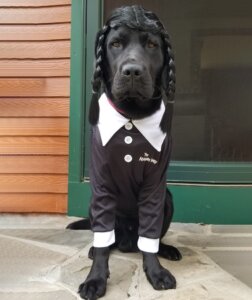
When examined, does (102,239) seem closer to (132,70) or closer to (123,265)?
(123,265)

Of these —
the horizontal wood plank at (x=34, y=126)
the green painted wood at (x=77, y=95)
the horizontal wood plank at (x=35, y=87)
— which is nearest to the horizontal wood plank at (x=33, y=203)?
the green painted wood at (x=77, y=95)

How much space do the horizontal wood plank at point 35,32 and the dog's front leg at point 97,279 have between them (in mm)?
1815

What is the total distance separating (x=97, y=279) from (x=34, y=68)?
6.11ft

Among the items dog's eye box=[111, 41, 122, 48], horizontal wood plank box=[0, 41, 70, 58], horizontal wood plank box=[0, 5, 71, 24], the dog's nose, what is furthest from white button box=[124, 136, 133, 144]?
horizontal wood plank box=[0, 5, 71, 24]

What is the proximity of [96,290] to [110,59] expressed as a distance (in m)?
1.00

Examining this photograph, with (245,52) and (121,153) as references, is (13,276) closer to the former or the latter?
(121,153)

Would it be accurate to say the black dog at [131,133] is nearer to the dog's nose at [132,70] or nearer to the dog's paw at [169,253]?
the dog's nose at [132,70]

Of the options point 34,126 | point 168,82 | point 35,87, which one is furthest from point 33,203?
point 168,82

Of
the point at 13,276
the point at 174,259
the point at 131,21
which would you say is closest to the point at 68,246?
the point at 13,276

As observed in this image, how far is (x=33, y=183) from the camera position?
3230mm

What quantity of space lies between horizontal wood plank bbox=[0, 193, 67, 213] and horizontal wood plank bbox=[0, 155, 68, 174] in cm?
18

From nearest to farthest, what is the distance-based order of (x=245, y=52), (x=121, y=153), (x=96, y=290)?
(x=96, y=290) < (x=121, y=153) < (x=245, y=52)

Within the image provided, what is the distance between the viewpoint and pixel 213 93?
311 cm

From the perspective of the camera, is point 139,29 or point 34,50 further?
point 34,50
